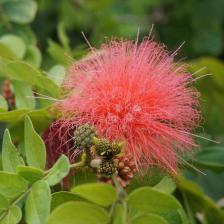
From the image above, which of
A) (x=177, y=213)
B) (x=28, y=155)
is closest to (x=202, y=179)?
(x=177, y=213)

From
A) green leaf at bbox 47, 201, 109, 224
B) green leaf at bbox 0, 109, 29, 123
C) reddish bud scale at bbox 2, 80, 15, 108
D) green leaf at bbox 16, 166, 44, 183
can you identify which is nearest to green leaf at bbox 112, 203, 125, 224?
green leaf at bbox 47, 201, 109, 224

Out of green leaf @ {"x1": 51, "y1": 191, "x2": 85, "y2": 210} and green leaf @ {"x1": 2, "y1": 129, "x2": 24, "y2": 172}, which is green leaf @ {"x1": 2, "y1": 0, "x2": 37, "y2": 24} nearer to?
green leaf @ {"x1": 2, "y1": 129, "x2": 24, "y2": 172}

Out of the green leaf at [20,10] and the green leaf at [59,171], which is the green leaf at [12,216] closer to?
Answer: the green leaf at [59,171]

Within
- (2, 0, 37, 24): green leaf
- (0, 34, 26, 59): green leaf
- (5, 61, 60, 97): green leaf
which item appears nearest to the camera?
(5, 61, 60, 97): green leaf

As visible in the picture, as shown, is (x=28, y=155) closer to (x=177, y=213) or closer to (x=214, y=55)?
(x=177, y=213)

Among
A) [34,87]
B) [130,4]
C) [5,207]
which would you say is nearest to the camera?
[5,207]

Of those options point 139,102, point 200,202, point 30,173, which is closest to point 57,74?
point 139,102
